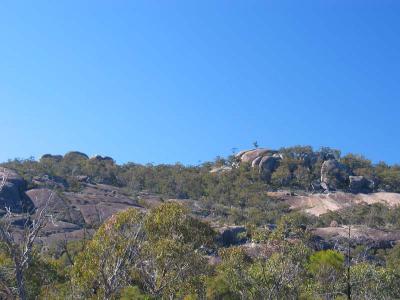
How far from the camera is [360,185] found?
82500 mm

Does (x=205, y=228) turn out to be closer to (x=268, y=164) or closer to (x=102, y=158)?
(x=268, y=164)

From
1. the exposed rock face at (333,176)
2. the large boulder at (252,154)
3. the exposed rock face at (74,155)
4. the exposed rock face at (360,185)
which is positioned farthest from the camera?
the exposed rock face at (74,155)

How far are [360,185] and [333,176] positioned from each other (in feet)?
13.0

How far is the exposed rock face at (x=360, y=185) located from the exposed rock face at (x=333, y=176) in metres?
1.55

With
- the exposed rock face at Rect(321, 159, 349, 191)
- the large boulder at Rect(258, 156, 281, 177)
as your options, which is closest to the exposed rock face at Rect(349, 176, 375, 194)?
the exposed rock face at Rect(321, 159, 349, 191)

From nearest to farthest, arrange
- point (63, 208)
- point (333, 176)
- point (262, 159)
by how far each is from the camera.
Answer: point (63, 208), point (333, 176), point (262, 159)

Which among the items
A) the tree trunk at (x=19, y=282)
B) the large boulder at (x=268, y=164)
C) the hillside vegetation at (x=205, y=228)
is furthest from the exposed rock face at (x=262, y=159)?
the tree trunk at (x=19, y=282)

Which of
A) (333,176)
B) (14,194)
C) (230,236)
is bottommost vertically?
(230,236)

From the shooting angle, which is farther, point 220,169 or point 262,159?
point 220,169

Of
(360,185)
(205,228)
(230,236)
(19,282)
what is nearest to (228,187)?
(360,185)

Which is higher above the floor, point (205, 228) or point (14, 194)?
point (14, 194)

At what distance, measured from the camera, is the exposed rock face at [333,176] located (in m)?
83.4

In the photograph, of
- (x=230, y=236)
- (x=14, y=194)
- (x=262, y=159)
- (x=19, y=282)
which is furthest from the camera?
(x=262, y=159)

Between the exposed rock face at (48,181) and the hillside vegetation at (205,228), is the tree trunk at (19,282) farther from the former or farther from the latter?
the exposed rock face at (48,181)
